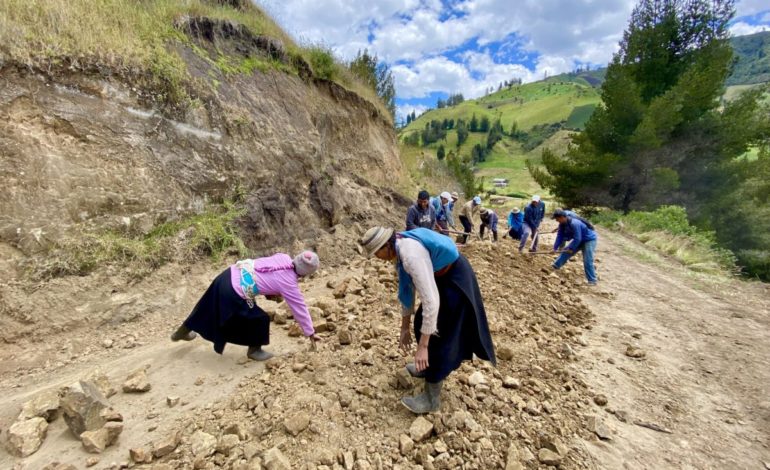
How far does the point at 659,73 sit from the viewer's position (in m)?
14.0

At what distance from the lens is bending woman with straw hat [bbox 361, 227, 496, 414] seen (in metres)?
2.07

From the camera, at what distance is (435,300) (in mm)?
2061

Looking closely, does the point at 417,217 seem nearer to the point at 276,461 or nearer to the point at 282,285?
the point at 282,285

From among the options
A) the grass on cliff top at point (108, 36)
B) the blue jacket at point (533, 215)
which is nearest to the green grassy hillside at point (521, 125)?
the blue jacket at point (533, 215)

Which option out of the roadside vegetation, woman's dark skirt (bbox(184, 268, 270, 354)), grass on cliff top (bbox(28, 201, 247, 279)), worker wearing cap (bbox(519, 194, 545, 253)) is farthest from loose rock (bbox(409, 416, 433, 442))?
the roadside vegetation

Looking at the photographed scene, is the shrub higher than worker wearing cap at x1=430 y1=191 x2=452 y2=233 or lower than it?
higher

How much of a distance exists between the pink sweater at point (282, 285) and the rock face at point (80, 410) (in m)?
1.11

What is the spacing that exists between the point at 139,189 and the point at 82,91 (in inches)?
49.0

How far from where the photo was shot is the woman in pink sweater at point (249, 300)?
2.95 meters

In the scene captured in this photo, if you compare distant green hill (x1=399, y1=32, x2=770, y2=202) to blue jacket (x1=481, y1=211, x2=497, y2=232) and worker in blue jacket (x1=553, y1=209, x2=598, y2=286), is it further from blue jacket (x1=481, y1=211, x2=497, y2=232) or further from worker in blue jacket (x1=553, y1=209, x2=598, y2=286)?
worker in blue jacket (x1=553, y1=209, x2=598, y2=286)

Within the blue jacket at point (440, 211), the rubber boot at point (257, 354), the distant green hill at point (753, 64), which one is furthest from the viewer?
the distant green hill at point (753, 64)

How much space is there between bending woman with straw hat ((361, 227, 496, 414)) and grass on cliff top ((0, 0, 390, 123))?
14.2 ft

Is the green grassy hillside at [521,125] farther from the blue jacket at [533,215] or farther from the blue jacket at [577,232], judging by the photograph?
the blue jacket at [577,232]

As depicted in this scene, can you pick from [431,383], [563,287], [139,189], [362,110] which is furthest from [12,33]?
[563,287]
